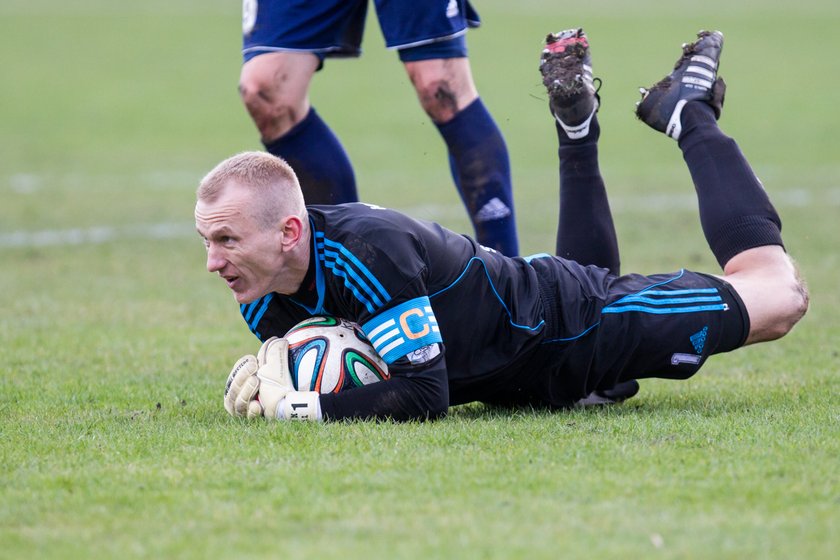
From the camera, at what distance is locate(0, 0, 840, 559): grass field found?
132 inches

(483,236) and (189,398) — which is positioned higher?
(483,236)

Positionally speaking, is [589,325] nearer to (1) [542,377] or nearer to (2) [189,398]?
(1) [542,377]

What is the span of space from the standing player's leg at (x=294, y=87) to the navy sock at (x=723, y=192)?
1.76m

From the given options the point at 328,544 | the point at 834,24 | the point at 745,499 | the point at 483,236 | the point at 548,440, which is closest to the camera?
the point at 328,544

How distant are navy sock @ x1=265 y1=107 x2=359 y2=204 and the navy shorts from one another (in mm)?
389

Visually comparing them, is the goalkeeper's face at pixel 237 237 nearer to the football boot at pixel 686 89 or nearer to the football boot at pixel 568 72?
the football boot at pixel 568 72

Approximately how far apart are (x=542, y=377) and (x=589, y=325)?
262mm

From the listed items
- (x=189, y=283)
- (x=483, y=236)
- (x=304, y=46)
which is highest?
(x=304, y=46)

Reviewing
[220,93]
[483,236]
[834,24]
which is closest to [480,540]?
[483,236]

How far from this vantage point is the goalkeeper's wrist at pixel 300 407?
466cm

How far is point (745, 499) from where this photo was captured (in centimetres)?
360

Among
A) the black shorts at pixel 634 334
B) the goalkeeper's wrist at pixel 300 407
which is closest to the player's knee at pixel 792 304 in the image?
the black shorts at pixel 634 334

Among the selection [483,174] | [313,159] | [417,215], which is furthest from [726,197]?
[417,215]

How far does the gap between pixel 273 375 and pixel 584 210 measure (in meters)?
1.77
